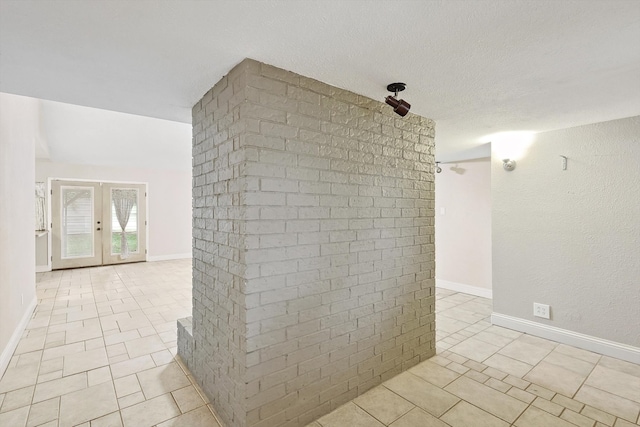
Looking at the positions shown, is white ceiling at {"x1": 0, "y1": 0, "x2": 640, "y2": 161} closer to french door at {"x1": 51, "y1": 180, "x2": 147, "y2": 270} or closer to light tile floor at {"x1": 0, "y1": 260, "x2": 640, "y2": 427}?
light tile floor at {"x1": 0, "y1": 260, "x2": 640, "y2": 427}

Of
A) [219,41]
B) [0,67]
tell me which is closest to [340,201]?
[219,41]

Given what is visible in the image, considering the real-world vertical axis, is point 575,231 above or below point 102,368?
above

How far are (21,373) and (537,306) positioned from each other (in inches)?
187

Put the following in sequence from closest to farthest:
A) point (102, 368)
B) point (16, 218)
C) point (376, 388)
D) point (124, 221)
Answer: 1. point (376, 388)
2. point (102, 368)
3. point (16, 218)
4. point (124, 221)

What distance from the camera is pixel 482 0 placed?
1.21 metres

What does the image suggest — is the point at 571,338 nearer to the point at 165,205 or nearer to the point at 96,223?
the point at 165,205

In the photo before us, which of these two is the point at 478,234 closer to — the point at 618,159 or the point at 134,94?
the point at 618,159

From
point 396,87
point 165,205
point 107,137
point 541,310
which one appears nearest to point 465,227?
point 541,310

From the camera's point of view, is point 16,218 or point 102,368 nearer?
point 102,368

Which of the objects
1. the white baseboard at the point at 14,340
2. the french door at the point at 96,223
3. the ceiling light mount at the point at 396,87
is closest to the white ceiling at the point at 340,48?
the ceiling light mount at the point at 396,87

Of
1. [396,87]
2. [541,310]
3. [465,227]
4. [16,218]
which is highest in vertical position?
[396,87]

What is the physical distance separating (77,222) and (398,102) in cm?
753

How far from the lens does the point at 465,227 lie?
496 centimetres

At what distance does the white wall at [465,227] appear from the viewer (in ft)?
15.5
